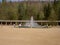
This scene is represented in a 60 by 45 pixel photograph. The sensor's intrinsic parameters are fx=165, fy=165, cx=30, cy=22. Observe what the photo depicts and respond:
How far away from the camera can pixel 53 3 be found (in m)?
15.1

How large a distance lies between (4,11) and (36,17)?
3.18 meters

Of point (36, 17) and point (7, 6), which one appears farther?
point (7, 6)

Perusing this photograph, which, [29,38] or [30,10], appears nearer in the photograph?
[29,38]

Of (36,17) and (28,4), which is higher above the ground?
(28,4)

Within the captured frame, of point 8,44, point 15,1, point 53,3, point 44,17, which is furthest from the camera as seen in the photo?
point 15,1

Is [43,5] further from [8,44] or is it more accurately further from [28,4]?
[8,44]

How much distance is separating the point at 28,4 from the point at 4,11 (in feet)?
7.92

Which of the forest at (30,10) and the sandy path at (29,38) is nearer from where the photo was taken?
the sandy path at (29,38)

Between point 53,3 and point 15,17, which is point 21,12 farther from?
point 53,3

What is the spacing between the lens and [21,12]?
593 inches

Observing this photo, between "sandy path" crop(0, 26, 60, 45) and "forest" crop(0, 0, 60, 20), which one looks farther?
"forest" crop(0, 0, 60, 20)

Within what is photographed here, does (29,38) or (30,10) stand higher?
(30,10)

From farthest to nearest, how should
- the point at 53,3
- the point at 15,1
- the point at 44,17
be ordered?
the point at 15,1 → the point at 53,3 → the point at 44,17

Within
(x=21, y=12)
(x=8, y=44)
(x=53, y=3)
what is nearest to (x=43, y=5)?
(x=53, y=3)
